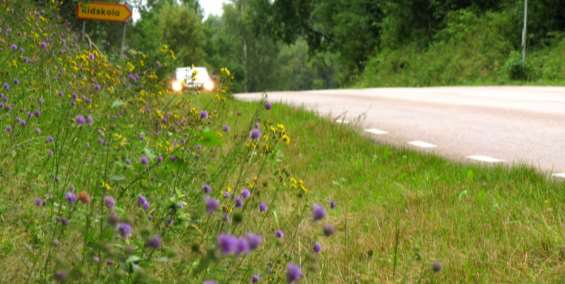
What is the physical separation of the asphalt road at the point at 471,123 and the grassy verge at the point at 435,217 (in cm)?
79

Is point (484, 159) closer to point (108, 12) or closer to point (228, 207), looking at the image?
point (228, 207)

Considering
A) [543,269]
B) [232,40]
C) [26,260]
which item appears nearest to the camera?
[26,260]

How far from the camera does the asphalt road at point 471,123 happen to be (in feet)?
24.4

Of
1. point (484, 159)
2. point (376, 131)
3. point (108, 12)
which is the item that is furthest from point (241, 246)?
point (108, 12)

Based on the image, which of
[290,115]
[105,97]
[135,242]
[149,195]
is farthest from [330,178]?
[290,115]

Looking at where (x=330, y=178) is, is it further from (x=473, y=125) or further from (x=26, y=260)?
(x=473, y=125)

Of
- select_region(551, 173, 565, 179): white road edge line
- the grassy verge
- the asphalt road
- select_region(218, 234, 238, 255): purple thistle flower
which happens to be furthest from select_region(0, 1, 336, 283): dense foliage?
the asphalt road

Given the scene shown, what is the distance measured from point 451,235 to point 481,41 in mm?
29008

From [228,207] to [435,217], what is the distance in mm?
1380

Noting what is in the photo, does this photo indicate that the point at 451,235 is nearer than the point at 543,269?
No

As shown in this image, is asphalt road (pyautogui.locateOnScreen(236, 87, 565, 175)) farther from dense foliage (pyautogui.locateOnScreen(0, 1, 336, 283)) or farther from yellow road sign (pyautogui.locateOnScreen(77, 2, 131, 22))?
yellow road sign (pyautogui.locateOnScreen(77, 2, 131, 22))

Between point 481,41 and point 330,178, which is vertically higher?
point 481,41

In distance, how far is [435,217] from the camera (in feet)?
14.5

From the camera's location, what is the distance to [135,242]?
2.99 m
